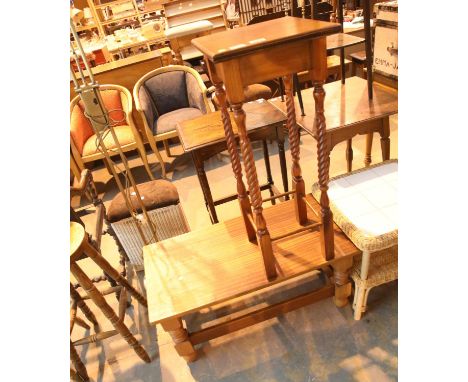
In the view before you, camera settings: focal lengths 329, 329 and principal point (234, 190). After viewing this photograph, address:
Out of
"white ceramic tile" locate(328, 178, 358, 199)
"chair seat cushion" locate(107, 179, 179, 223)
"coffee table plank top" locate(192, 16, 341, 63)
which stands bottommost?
"chair seat cushion" locate(107, 179, 179, 223)

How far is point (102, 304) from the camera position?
1456 millimetres

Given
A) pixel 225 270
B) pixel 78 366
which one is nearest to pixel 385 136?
pixel 225 270

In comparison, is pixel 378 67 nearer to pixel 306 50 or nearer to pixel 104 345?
pixel 306 50

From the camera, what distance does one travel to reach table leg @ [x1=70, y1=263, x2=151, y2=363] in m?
1.37

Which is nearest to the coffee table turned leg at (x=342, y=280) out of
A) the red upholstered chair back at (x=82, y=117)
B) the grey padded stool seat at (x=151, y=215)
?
the grey padded stool seat at (x=151, y=215)

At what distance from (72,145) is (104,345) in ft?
5.79

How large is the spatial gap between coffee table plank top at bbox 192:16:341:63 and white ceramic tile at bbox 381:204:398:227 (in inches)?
31.1

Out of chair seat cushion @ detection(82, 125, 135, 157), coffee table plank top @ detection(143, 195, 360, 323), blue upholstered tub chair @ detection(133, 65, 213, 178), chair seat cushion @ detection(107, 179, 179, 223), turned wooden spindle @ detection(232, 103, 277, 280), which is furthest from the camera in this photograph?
blue upholstered tub chair @ detection(133, 65, 213, 178)

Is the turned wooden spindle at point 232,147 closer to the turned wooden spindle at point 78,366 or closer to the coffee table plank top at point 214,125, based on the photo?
the coffee table plank top at point 214,125

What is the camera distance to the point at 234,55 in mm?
964

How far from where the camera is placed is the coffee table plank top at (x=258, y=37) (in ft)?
3.17

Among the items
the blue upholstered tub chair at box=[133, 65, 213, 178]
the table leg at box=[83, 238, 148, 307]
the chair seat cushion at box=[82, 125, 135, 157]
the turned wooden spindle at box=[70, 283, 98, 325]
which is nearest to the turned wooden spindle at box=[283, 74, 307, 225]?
the table leg at box=[83, 238, 148, 307]

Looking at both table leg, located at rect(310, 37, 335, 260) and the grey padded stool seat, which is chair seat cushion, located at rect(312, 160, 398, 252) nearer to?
table leg, located at rect(310, 37, 335, 260)

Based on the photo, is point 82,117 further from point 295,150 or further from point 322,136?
point 322,136
